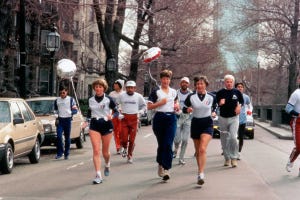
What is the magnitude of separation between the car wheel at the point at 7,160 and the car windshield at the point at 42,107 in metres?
4.67

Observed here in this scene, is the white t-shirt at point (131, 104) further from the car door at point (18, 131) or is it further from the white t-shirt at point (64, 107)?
the car door at point (18, 131)

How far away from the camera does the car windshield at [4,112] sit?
1157 cm

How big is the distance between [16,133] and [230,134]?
427 cm

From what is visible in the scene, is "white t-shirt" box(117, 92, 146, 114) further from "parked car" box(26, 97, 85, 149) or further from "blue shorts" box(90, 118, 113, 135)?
"blue shorts" box(90, 118, 113, 135)

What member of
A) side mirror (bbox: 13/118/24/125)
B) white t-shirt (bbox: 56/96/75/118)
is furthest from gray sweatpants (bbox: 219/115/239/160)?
side mirror (bbox: 13/118/24/125)

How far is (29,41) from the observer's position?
107ft

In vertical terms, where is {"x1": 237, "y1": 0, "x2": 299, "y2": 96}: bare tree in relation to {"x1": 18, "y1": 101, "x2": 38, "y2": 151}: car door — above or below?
above

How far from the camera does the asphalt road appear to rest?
8.57 metres

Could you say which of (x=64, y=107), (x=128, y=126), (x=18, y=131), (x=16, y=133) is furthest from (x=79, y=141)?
(x=16, y=133)

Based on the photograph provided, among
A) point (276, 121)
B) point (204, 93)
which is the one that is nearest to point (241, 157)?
point (204, 93)

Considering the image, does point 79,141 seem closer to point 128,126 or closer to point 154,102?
point 128,126

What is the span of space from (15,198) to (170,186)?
8.09 feet

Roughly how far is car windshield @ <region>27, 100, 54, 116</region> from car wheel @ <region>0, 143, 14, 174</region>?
4669 millimetres

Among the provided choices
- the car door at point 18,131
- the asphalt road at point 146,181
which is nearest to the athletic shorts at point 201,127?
the asphalt road at point 146,181
